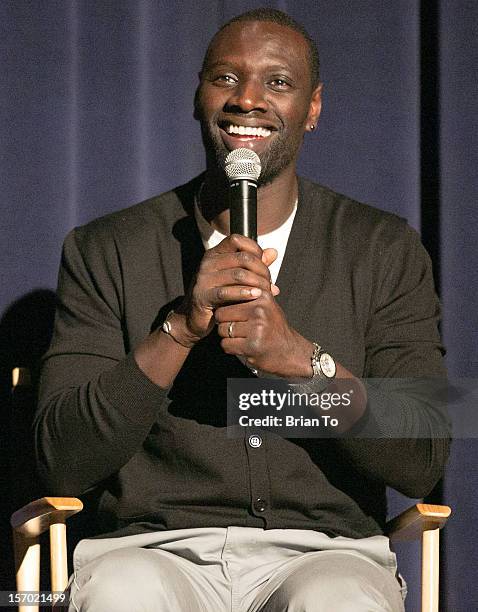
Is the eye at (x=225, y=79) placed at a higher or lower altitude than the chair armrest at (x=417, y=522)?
higher

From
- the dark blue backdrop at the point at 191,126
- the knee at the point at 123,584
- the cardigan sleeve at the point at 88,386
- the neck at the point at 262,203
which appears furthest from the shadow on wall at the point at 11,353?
the knee at the point at 123,584

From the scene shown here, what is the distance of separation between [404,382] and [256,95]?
0.54m

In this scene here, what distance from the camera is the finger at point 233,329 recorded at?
5.19 feet

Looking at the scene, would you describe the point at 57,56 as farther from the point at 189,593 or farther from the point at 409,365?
the point at 189,593

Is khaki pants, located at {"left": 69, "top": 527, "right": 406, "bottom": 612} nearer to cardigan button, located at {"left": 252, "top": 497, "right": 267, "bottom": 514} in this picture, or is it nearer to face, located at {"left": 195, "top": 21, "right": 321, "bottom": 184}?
cardigan button, located at {"left": 252, "top": 497, "right": 267, "bottom": 514}

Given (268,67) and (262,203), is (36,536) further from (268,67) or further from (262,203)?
(268,67)

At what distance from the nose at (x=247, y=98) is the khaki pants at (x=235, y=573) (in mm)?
693

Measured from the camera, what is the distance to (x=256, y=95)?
75.6 inches

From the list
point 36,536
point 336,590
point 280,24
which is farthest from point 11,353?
point 336,590

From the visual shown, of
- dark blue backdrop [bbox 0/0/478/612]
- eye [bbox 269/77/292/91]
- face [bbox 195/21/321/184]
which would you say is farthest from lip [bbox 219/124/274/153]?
dark blue backdrop [bbox 0/0/478/612]

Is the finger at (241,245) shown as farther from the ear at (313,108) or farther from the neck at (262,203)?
the ear at (313,108)

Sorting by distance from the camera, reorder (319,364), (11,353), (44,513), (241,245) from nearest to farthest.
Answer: (241,245)
(319,364)
(44,513)
(11,353)

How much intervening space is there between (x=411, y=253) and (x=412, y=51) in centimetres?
64

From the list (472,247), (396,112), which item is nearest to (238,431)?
(472,247)
